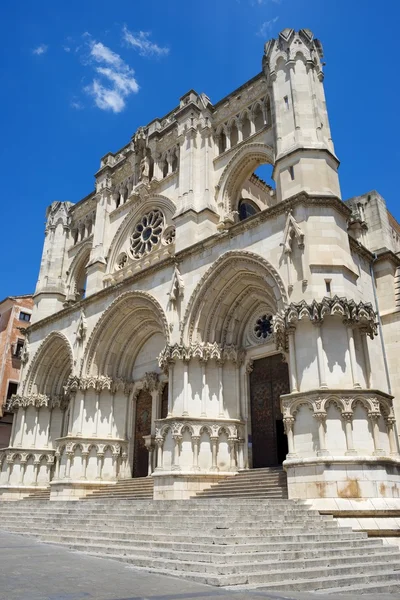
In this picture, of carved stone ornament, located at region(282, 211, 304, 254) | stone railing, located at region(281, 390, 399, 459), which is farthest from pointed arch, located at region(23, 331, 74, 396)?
stone railing, located at region(281, 390, 399, 459)

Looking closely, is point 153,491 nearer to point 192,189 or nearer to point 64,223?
point 192,189

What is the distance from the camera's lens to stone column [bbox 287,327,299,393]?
46.9 ft

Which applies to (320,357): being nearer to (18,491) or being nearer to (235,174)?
(235,174)

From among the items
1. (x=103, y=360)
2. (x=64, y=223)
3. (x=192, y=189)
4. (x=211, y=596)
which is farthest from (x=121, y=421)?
(x=211, y=596)

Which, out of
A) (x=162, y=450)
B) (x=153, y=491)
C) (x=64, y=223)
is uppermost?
(x=64, y=223)

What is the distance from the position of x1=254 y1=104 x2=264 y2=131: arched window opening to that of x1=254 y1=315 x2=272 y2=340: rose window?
8.31m

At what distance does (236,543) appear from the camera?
884 cm

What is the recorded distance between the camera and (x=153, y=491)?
17.8 m

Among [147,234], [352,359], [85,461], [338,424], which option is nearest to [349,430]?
[338,424]

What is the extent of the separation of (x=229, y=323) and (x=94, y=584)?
13.6 metres

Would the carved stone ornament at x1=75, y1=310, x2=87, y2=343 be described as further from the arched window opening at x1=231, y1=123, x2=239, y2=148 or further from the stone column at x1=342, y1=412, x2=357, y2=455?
the stone column at x1=342, y1=412, x2=357, y2=455

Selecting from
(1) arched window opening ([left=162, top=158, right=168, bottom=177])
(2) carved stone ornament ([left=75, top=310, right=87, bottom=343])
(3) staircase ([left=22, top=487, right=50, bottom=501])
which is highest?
(1) arched window opening ([left=162, top=158, right=168, bottom=177])

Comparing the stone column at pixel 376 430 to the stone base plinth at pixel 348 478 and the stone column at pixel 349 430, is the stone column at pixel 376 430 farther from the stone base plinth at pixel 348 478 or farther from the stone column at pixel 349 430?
the stone column at pixel 349 430

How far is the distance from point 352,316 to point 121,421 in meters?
12.8
